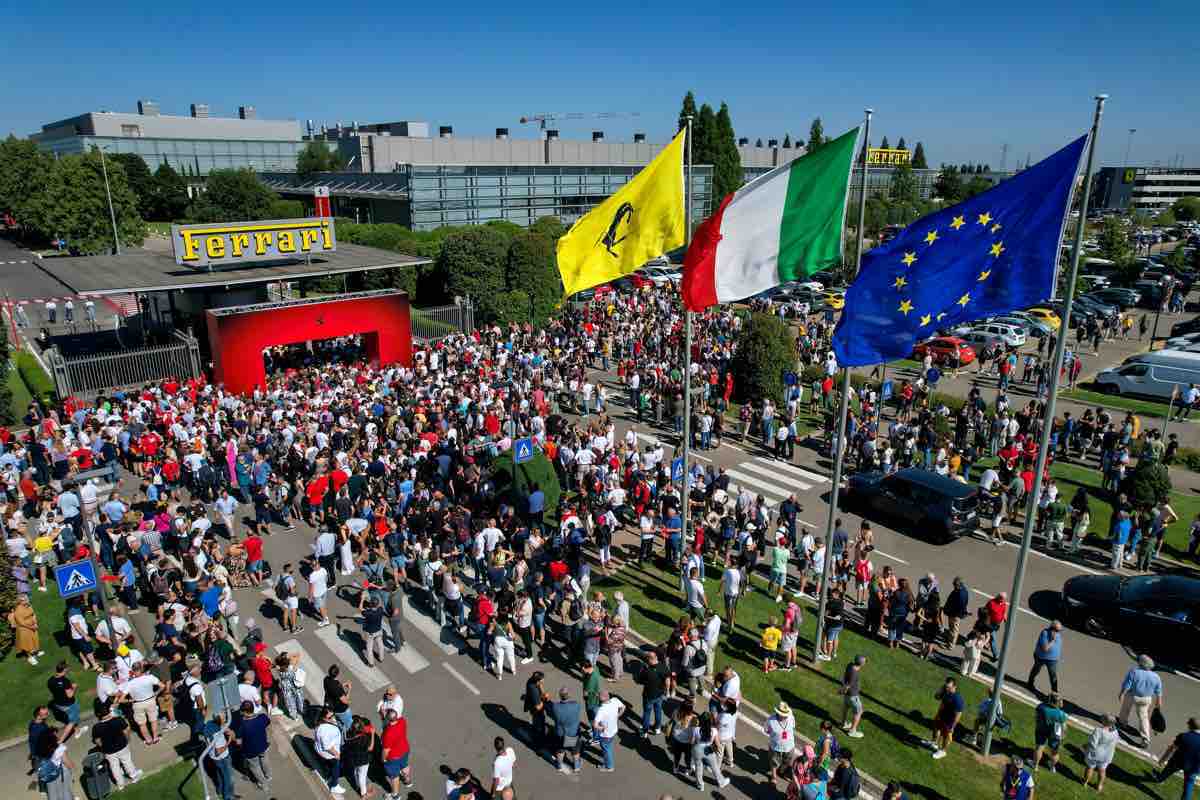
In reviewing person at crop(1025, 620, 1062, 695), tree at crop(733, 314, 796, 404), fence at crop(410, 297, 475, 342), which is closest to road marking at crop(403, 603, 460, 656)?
person at crop(1025, 620, 1062, 695)

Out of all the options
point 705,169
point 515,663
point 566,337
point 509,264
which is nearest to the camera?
point 515,663

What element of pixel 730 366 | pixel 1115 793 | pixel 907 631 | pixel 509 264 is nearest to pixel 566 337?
pixel 509 264

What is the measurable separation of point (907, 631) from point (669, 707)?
599cm

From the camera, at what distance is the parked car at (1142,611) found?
43.9ft

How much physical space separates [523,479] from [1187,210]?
121 metres

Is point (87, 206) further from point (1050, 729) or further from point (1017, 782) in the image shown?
point (1017, 782)

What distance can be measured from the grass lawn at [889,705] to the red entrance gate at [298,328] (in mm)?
20532

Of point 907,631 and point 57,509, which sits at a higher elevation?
point 57,509

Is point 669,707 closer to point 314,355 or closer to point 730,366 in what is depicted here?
point 730,366

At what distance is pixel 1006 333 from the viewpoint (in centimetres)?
3653

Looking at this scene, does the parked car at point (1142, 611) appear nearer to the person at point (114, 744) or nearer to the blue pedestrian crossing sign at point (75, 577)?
the person at point (114, 744)

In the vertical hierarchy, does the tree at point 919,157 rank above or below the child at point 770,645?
above

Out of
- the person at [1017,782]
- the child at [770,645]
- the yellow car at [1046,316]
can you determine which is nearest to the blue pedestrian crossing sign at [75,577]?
the child at [770,645]

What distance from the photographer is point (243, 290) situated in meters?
33.2
